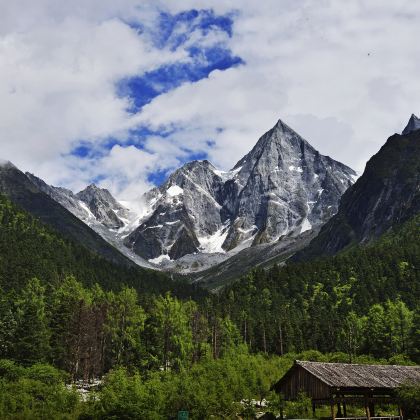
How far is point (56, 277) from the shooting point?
173m

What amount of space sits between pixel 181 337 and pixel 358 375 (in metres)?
69.7

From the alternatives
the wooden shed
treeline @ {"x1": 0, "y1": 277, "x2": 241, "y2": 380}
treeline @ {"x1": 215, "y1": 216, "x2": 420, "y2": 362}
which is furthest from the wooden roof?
treeline @ {"x1": 0, "y1": 277, "x2": 241, "y2": 380}

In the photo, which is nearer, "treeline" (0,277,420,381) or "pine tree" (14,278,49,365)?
"pine tree" (14,278,49,365)

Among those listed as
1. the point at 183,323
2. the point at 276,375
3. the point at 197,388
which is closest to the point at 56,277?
the point at 183,323

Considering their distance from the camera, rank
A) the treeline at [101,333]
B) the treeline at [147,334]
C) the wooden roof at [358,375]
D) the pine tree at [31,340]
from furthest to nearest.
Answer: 1. the treeline at [147,334]
2. the treeline at [101,333]
3. the pine tree at [31,340]
4. the wooden roof at [358,375]

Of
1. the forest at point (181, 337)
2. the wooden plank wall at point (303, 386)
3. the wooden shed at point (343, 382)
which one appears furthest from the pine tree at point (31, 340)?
the wooden shed at point (343, 382)

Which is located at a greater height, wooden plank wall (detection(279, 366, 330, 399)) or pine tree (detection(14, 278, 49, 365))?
pine tree (detection(14, 278, 49, 365))

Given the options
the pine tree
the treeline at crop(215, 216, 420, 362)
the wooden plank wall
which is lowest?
the wooden plank wall

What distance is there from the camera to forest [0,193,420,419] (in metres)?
58.3

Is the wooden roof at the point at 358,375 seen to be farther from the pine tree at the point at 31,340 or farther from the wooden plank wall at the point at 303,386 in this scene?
the pine tree at the point at 31,340

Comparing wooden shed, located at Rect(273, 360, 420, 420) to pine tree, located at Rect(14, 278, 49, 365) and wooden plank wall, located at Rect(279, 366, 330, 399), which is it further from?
pine tree, located at Rect(14, 278, 49, 365)

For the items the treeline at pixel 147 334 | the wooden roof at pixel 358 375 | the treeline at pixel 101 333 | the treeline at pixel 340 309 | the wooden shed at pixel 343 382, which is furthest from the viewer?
the treeline at pixel 340 309

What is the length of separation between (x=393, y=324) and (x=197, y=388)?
79.2 metres

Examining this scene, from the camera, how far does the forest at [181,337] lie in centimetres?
5834
